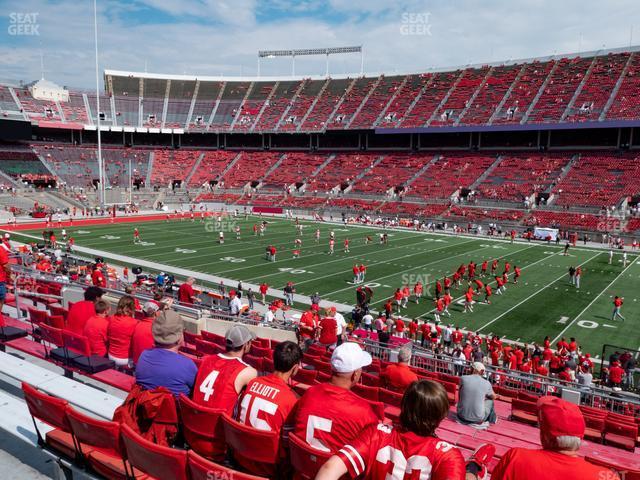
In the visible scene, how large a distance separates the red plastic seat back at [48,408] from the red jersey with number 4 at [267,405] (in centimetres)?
143

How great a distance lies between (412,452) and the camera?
249 cm

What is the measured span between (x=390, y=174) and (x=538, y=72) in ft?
76.0

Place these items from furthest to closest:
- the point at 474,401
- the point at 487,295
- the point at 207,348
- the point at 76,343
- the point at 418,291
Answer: the point at 418,291 → the point at 487,295 → the point at 207,348 → the point at 474,401 → the point at 76,343

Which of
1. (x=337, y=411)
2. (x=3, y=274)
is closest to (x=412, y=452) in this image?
(x=337, y=411)

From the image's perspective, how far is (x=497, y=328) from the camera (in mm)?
17750

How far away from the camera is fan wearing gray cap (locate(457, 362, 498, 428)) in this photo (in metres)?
6.45

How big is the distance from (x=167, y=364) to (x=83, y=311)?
385 centimetres

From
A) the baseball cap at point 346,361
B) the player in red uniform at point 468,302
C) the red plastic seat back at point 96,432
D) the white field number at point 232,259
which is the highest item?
the baseball cap at point 346,361

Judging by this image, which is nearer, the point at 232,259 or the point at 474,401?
the point at 474,401

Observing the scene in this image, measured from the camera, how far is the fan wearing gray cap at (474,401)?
6.45 meters

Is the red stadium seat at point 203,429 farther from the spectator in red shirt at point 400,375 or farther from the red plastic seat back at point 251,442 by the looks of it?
the spectator in red shirt at point 400,375

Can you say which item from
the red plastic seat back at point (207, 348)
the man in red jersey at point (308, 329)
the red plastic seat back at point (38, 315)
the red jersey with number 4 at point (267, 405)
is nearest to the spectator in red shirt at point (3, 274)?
the red plastic seat back at point (38, 315)

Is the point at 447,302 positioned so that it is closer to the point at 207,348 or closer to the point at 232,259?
the point at 207,348

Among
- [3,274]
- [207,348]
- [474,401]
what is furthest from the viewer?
[3,274]
